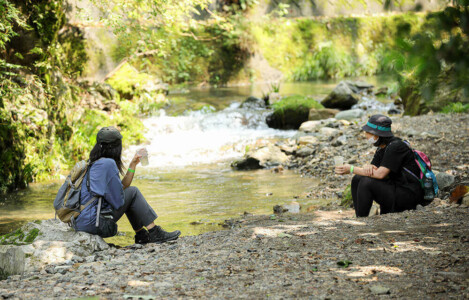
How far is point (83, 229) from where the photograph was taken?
4.90 m

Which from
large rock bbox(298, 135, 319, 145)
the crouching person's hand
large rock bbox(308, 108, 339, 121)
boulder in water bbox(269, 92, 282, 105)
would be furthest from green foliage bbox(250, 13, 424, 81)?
the crouching person's hand

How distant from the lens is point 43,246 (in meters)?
4.57

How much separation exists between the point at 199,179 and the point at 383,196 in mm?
4810

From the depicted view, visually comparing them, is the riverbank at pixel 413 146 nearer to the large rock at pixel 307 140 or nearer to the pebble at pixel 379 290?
the large rock at pixel 307 140

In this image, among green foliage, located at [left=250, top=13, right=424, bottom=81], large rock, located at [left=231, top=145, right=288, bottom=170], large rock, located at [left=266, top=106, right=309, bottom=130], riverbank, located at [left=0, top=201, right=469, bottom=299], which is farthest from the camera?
green foliage, located at [left=250, top=13, right=424, bottom=81]

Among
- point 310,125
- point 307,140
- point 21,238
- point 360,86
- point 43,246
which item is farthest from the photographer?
point 360,86

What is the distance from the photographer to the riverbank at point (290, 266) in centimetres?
341

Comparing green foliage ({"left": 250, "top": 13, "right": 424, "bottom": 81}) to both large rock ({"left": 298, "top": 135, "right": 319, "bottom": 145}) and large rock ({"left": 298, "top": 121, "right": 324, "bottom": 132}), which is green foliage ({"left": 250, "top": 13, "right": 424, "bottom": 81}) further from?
large rock ({"left": 298, "top": 135, "right": 319, "bottom": 145})

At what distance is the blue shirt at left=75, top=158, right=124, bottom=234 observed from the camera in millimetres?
4801

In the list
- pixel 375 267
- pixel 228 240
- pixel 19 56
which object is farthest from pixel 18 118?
pixel 375 267

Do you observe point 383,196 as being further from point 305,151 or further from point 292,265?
point 305,151

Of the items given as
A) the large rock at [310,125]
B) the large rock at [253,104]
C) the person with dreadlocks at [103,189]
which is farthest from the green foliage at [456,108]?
the person with dreadlocks at [103,189]

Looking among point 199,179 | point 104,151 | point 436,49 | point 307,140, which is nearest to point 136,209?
point 104,151

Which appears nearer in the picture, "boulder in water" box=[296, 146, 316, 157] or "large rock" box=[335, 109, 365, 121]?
"boulder in water" box=[296, 146, 316, 157]
